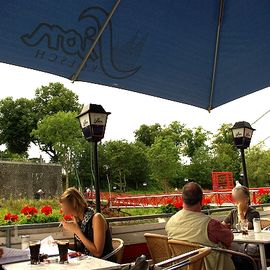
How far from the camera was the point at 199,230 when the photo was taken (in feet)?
9.07

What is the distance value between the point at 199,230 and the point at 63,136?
41.6 meters

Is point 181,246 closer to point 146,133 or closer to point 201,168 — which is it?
point 201,168

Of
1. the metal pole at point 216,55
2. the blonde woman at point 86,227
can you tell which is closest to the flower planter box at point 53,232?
the blonde woman at point 86,227

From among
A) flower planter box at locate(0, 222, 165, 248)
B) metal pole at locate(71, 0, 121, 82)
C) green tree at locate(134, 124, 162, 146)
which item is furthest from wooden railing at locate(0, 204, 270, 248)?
green tree at locate(134, 124, 162, 146)

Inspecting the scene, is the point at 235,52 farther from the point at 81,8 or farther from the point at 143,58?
the point at 81,8

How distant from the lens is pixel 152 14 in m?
3.22

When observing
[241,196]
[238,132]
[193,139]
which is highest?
[193,139]

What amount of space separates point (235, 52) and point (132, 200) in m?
17.7

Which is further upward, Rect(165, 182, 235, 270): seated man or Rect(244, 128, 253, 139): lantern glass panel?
Rect(244, 128, 253, 139): lantern glass panel

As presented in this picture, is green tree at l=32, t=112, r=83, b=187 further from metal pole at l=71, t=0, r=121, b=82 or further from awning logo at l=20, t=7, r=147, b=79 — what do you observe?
awning logo at l=20, t=7, r=147, b=79

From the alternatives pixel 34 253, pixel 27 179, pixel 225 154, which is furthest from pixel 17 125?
pixel 34 253

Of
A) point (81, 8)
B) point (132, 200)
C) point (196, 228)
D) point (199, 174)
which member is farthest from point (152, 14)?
point (199, 174)

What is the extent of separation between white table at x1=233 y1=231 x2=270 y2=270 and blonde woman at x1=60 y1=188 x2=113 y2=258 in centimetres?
126

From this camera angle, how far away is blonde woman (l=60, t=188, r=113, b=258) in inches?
121
